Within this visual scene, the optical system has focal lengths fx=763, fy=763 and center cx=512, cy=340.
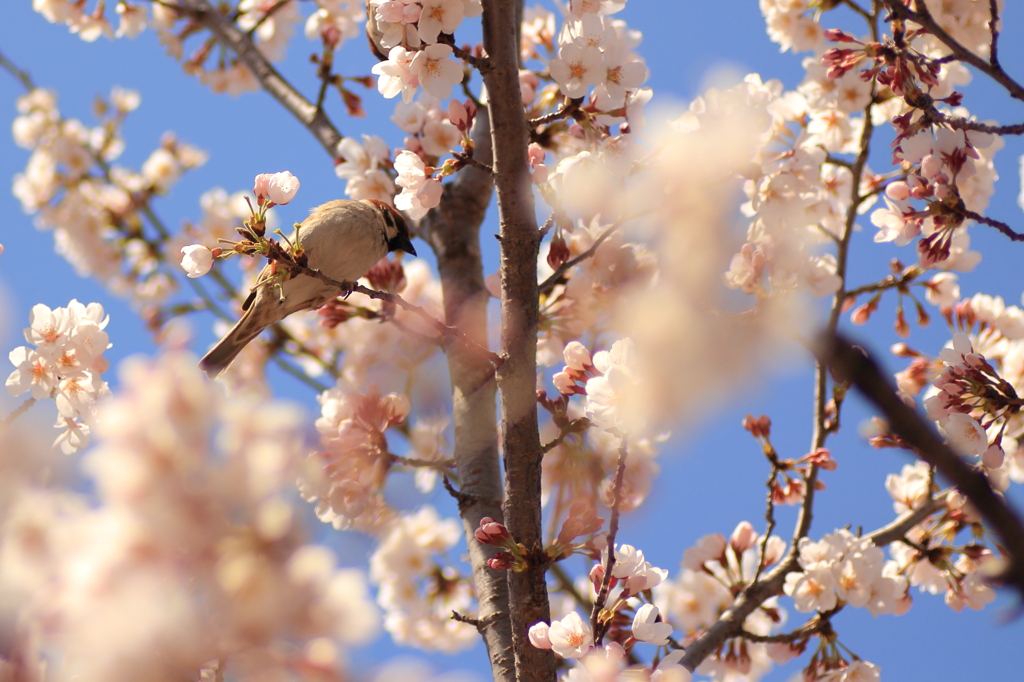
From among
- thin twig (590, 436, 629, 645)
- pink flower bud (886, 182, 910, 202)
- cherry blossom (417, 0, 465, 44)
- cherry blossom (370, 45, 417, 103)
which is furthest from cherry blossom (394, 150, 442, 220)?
pink flower bud (886, 182, 910, 202)

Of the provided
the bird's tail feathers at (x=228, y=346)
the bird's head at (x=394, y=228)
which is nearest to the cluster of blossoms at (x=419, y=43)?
the bird's head at (x=394, y=228)

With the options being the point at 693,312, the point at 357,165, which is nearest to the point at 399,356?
the point at 357,165

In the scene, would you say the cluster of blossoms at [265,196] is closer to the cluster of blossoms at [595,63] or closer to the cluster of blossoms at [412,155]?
the cluster of blossoms at [412,155]

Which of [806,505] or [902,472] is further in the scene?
[902,472]

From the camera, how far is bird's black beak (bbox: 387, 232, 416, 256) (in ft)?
11.2

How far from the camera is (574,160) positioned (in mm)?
2195

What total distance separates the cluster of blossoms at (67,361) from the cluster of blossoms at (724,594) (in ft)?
7.19

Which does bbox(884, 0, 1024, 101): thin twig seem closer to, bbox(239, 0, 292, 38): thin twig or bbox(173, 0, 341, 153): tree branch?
bbox(173, 0, 341, 153): tree branch

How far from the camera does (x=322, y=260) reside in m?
3.02

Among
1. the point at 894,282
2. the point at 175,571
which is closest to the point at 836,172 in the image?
the point at 894,282

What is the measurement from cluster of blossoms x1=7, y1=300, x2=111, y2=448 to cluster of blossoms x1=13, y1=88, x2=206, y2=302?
14.0 ft

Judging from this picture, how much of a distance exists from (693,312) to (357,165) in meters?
2.20

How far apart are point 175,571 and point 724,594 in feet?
10.3

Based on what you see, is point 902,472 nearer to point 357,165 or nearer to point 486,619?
point 486,619
